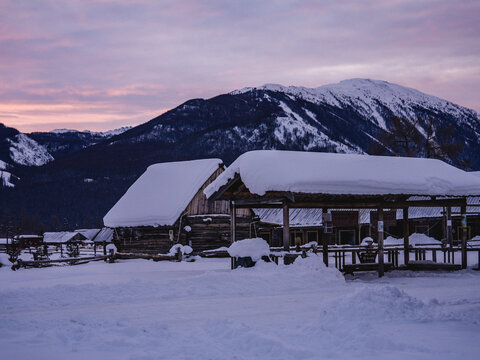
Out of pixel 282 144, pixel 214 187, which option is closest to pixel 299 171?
pixel 214 187

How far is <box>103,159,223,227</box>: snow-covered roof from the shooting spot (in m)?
34.8

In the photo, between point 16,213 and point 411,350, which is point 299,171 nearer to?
point 411,350

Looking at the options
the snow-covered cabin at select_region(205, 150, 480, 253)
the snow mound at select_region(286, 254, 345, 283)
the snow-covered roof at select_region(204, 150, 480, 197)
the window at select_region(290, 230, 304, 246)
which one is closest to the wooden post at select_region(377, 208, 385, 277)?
the snow-covered cabin at select_region(205, 150, 480, 253)

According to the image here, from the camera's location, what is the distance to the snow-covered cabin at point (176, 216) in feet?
115

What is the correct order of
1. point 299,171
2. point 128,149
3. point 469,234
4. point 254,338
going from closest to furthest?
point 254,338 < point 299,171 < point 469,234 < point 128,149

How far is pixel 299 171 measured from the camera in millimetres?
18641

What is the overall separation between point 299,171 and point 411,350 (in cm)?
1126

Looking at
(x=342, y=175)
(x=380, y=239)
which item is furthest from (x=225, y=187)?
(x=380, y=239)

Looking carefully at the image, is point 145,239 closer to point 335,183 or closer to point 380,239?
point 380,239

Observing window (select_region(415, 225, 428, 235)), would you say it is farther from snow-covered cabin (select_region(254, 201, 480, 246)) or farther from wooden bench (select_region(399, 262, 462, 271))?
wooden bench (select_region(399, 262, 462, 271))

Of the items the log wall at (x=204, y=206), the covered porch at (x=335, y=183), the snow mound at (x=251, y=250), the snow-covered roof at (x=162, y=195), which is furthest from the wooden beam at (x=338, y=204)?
Result: the log wall at (x=204, y=206)

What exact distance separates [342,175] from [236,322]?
10093mm

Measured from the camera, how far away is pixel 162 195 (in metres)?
36.9

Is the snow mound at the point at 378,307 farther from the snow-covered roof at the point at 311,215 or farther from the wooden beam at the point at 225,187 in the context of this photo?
the snow-covered roof at the point at 311,215
